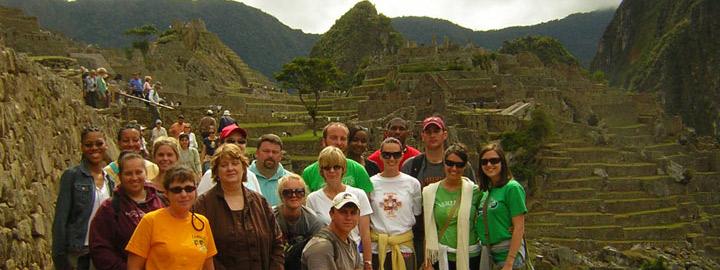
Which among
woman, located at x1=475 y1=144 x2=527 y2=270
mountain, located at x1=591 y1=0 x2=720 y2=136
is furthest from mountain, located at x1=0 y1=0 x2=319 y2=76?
woman, located at x1=475 y1=144 x2=527 y2=270

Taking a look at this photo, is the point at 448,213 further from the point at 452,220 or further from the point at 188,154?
the point at 188,154

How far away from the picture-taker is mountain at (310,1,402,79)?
249 ft

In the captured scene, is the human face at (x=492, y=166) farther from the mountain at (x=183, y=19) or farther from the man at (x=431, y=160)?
the mountain at (x=183, y=19)

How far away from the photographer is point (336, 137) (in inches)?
296

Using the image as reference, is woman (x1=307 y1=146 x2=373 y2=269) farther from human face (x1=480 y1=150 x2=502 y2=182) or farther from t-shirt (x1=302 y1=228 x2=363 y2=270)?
human face (x1=480 y1=150 x2=502 y2=182)

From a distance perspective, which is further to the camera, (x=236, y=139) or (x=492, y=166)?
(x=236, y=139)

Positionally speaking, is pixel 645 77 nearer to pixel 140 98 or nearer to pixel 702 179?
pixel 702 179

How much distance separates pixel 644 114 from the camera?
166 ft

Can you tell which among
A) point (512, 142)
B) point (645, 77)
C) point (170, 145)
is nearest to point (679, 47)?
point (645, 77)

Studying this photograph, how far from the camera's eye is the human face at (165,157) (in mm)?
6715

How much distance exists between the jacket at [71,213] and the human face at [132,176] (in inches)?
19.6

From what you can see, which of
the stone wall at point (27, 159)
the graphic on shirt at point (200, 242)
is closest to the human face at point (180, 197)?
the graphic on shirt at point (200, 242)

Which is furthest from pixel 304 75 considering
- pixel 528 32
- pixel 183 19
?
pixel 528 32

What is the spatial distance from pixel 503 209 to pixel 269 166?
6.43 feet
